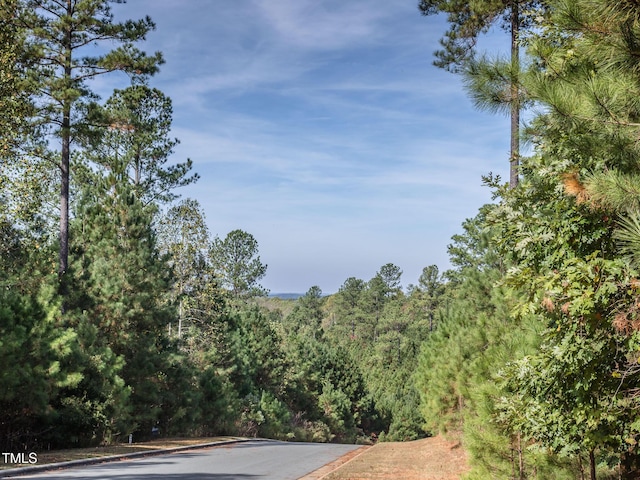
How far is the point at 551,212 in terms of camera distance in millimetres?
7406

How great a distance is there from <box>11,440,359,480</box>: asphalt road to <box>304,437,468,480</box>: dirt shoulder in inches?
37.8

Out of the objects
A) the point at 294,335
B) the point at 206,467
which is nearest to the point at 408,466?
the point at 206,467

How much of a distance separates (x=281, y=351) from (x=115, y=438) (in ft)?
84.2

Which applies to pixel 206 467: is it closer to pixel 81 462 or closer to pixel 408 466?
pixel 81 462

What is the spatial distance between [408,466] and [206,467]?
6141 millimetres

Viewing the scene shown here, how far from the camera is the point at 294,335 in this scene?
53.2 metres

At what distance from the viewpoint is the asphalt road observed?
12539 mm

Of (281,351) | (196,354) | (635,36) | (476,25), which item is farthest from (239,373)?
(635,36)

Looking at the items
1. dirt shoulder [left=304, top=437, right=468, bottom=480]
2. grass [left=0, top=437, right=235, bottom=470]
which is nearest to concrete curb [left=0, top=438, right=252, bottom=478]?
grass [left=0, top=437, right=235, bottom=470]

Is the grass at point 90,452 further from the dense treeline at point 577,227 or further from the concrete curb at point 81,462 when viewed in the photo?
the dense treeline at point 577,227

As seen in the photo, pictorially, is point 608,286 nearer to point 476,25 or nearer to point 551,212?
point 551,212

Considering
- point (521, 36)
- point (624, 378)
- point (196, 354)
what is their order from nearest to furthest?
1. point (624, 378)
2. point (521, 36)
3. point (196, 354)

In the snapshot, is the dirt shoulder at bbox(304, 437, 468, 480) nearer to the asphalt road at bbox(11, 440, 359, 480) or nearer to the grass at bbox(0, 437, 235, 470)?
the asphalt road at bbox(11, 440, 359, 480)

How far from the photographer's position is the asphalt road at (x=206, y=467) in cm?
1254
